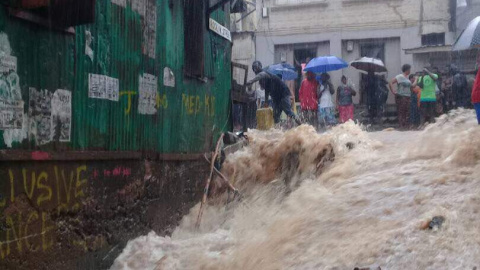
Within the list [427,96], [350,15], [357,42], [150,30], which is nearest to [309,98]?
[427,96]

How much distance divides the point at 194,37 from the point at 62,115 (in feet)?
11.9

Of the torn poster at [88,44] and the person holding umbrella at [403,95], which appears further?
the person holding umbrella at [403,95]

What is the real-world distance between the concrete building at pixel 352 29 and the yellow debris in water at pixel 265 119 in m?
10.7

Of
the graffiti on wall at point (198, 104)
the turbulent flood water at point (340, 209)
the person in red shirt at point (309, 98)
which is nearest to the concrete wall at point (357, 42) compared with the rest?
the person in red shirt at point (309, 98)

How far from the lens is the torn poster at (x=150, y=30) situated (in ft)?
22.1

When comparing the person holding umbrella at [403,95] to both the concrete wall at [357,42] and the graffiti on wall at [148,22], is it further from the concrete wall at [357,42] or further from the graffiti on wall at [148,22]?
the graffiti on wall at [148,22]

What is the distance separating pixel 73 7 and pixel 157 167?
269 cm

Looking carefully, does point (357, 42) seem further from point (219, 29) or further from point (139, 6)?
point (139, 6)

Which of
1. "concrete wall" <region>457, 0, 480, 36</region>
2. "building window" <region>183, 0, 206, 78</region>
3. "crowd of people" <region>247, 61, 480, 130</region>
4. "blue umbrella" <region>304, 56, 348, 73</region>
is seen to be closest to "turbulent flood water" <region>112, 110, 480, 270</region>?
"building window" <region>183, 0, 206, 78</region>

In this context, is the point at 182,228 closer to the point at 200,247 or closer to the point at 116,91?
the point at 200,247

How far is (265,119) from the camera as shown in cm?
1241

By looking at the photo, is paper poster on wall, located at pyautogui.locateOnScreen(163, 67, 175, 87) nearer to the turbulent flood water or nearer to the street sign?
the street sign

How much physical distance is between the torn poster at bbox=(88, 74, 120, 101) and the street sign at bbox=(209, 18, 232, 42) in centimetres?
316

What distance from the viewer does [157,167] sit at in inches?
279
